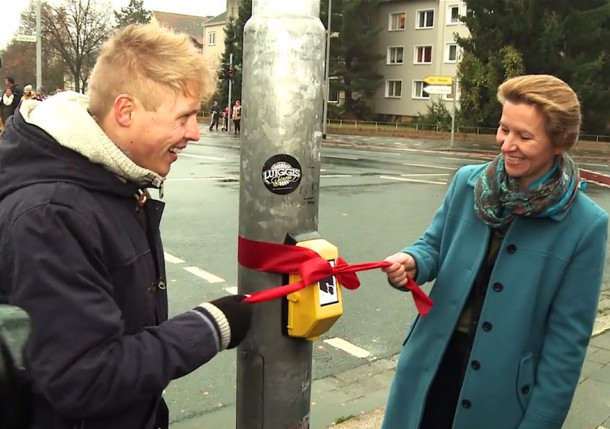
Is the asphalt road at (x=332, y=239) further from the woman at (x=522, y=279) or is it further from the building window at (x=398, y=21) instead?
the building window at (x=398, y=21)

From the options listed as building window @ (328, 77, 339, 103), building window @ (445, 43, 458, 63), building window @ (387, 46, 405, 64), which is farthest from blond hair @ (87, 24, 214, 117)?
building window @ (387, 46, 405, 64)

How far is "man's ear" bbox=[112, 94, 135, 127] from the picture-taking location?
164 centimetres

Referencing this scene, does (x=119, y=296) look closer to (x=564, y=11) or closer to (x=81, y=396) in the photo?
(x=81, y=396)

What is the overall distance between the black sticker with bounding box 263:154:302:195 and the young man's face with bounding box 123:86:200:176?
276 mm

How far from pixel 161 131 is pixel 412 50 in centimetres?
5457

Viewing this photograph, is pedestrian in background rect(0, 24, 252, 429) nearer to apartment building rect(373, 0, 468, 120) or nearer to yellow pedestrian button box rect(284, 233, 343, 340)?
yellow pedestrian button box rect(284, 233, 343, 340)

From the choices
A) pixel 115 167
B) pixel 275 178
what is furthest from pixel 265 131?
pixel 115 167

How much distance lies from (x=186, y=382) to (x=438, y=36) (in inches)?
1995

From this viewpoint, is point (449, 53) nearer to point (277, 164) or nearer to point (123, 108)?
point (277, 164)

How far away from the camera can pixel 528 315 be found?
2.36m

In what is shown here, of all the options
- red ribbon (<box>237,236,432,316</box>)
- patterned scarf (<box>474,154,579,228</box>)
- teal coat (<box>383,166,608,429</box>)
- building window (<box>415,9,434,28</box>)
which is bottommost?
teal coat (<box>383,166,608,429</box>)

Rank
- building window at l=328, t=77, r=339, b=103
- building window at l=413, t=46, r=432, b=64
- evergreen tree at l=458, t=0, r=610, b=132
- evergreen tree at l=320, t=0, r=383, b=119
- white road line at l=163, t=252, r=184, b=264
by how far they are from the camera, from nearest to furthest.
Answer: white road line at l=163, t=252, r=184, b=264 → evergreen tree at l=458, t=0, r=610, b=132 → evergreen tree at l=320, t=0, r=383, b=119 → building window at l=328, t=77, r=339, b=103 → building window at l=413, t=46, r=432, b=64

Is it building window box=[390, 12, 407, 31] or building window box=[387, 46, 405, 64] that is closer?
building window box=[390, 12, 407, 31]

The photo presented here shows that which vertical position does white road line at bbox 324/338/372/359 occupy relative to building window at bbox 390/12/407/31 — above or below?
below
